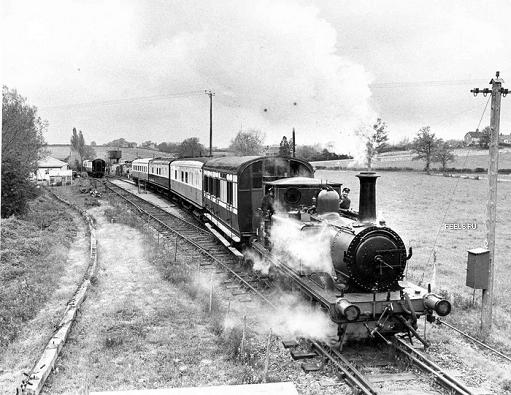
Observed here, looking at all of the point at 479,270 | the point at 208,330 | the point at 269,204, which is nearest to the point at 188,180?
the point at 269,204

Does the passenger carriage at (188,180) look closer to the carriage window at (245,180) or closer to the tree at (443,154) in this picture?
the carriage window at (245,180)

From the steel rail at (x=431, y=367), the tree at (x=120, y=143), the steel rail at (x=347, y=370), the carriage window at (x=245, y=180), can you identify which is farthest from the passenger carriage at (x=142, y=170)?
the tree at (x=120, y=143)

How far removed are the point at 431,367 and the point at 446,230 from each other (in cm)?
1908

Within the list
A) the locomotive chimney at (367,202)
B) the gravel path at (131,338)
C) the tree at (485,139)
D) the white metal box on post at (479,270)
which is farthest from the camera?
the tree at (485,139)

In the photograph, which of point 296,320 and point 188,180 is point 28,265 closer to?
point 296,320

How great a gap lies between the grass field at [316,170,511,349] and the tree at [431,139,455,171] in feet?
8.15

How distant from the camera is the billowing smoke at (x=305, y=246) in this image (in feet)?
31.1

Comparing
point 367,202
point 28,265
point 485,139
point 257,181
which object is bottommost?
point 28,265

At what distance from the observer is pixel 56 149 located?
5054 inches

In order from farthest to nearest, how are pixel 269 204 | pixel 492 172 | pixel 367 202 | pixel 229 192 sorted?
pixel 229 192 < pixel 269 204 < pixel 492 172 < pixel 367 202

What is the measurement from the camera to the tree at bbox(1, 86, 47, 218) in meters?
24.0

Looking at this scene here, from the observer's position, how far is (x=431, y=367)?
7668 mm

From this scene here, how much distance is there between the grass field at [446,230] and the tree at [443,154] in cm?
248

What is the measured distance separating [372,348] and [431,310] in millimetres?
1320
